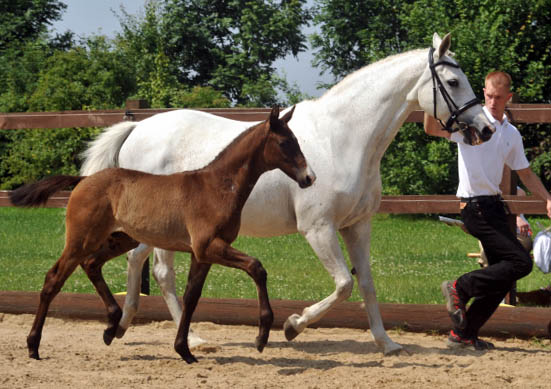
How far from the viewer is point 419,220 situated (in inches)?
755

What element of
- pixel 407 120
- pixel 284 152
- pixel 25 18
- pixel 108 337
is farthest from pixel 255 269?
pixel 25 18

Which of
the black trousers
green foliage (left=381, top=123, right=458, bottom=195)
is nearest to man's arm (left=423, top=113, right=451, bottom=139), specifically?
the black trousers

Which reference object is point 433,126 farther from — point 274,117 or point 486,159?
point 274,117

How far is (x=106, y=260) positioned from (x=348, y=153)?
1.84 m

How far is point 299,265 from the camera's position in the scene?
11.7 meters

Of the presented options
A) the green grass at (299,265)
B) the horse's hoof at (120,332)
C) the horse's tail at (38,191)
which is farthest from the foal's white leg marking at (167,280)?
the green grass at (299,265)

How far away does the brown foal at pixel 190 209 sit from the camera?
5.11 meters

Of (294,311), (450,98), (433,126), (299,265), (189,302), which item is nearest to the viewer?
(189,302)

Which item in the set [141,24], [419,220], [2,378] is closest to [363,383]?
[2,378]

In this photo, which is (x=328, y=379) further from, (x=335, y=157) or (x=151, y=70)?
(x=151, y=70)

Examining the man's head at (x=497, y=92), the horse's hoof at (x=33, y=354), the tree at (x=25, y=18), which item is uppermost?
the tree at (x=25, y=18)

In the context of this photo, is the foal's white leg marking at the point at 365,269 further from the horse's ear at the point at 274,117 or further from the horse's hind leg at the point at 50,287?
the horse's hind leg at the point at 50,287

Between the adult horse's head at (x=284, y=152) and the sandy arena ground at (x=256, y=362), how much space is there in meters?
1.25

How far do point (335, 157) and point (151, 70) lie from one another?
86.3 feet
